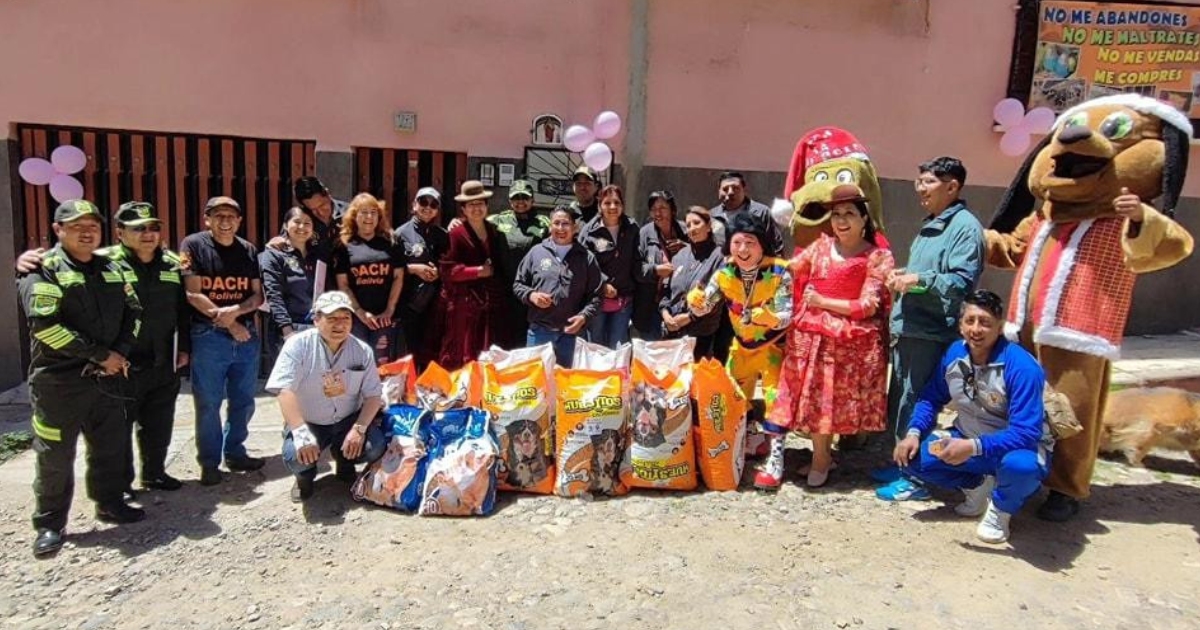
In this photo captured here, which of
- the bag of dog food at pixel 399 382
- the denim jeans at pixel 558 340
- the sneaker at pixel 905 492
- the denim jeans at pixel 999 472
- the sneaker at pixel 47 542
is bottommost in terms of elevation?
the sneaker at pixel 47 542

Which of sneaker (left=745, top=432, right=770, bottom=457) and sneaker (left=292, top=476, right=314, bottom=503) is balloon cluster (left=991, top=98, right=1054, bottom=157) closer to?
sneaker (left=745, top=432, right=770, bottom=457)

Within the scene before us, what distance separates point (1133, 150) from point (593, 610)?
3.31 metres

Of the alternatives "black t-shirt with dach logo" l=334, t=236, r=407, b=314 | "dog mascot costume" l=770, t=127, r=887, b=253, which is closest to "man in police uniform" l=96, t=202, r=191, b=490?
"black t-shirt with dach logo" l=334, t=236, r=407, b=314

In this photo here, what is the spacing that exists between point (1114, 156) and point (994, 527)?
1.88m

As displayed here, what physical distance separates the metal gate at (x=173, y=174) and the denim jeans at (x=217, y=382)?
9.26 feet

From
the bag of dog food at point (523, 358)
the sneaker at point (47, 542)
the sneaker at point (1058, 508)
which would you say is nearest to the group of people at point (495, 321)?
the sneaker at point (47, 542)

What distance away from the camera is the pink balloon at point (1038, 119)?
25.1 ft

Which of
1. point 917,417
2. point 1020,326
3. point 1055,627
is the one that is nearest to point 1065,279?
point 1020,326

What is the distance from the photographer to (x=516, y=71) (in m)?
7.07

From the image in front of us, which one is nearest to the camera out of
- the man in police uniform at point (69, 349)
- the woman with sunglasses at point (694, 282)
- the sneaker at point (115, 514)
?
the man in police uniform at point (69, 349)

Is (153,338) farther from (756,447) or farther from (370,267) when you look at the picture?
(756,447)

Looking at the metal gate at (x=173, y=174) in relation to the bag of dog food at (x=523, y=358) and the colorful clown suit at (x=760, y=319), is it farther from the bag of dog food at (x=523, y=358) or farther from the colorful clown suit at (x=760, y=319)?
the colorful clown suit at (x=760, y=319)

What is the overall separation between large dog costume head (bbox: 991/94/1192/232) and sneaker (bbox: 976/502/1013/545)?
4.98 feet

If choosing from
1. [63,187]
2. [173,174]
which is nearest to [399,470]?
[173,174]
